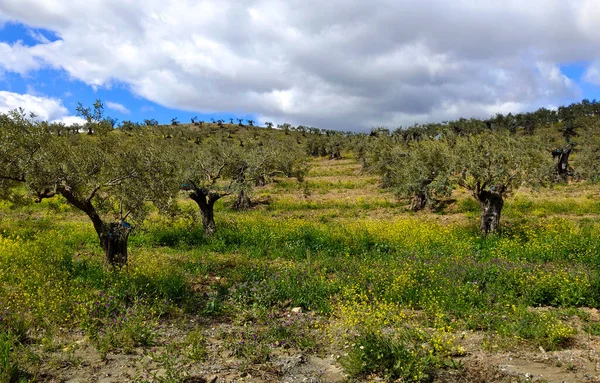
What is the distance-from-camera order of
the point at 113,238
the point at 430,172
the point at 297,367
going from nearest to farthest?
the point at 297,367
the point at 113,238
the point at 430,172

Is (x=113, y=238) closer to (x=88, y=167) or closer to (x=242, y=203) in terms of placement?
(x=88, y=167)

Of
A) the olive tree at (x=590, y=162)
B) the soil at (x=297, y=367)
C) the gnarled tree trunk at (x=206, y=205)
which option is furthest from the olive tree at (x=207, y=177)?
the olive tree at (x=590, y=162)

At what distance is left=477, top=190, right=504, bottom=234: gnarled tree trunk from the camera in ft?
64.6

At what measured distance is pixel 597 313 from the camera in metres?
10.1

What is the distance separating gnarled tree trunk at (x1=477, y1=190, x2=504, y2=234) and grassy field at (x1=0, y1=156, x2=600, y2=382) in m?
0.79

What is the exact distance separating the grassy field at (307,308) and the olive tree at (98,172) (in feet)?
5.80

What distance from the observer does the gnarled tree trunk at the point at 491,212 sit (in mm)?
19703

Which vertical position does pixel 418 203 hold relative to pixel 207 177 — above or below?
below

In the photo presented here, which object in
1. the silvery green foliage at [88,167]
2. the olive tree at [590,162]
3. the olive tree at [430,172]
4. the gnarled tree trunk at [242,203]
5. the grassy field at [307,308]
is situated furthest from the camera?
the olive tree at [590,162]

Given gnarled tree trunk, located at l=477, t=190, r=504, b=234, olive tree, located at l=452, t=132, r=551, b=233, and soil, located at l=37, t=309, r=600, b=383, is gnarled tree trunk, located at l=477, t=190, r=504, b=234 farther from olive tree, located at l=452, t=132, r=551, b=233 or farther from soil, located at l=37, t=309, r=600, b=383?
soil, located at l=37, t=309, r=600, b=383

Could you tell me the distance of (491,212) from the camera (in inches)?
782

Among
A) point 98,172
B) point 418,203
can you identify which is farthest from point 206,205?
point 418,203

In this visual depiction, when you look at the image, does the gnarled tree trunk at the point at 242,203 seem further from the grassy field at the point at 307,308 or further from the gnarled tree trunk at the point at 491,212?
the gnarled tree trunk at the point at 491,212

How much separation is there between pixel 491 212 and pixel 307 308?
44.6ft
